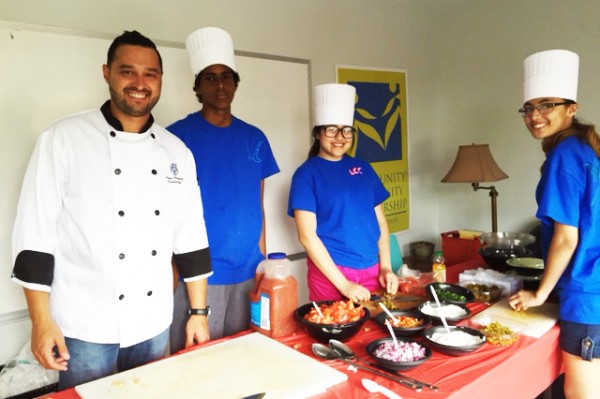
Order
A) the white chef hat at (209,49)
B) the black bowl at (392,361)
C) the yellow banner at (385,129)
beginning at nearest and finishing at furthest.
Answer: the black bowl at (392,361), the white chef hat at (209,49), the yellow banner at (385,129)

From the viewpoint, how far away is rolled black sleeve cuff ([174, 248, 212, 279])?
1459 mm

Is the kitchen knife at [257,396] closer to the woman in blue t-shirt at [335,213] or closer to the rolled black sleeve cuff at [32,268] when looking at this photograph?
the rolled black sleeve cuff at [32,268]

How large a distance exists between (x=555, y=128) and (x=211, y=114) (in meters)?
1.24

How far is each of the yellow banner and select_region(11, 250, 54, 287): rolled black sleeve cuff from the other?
7.10 ft

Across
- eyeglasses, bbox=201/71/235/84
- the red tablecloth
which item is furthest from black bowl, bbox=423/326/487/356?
eyeglasses, bbox=201/71/235/84

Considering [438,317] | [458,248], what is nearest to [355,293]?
[438,317]

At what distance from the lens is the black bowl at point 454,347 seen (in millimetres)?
1195

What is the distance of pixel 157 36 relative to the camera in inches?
85.8

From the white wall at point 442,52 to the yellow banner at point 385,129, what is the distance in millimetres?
92

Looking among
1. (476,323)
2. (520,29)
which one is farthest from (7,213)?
(520,29)

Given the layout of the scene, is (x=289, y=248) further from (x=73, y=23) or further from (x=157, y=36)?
(x=73, y=23)

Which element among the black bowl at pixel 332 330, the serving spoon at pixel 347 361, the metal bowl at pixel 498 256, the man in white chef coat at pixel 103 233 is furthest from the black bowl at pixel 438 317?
the man in white chef coat at pixel 103 233

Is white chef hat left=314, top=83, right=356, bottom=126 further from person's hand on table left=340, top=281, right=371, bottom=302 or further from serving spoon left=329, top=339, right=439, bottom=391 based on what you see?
serving spoon left=329, top=339, right=439, bottom=391

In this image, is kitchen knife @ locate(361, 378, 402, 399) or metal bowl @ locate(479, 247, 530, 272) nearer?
kitchen knife @ locate(361, 378, 402, 399)
